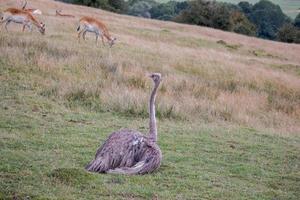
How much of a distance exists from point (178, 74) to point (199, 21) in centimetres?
3915

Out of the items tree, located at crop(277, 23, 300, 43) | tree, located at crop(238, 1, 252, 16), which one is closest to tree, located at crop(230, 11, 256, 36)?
tree, located at crop(277, 23, 300, 43)

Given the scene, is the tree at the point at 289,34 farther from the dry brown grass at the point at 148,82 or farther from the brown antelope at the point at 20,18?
the brown antelope at the point at 20,18

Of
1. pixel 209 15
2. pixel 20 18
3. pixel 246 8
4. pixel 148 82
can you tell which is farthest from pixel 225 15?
pixel 148 82

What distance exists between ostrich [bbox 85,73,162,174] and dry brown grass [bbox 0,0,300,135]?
4944 millimetres

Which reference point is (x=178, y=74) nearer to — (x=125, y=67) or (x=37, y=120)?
(x=125, y=67)

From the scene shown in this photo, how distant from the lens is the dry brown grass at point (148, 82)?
14.2m

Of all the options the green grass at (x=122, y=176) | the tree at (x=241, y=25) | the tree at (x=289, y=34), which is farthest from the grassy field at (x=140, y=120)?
the tree at (x=289, y=34)

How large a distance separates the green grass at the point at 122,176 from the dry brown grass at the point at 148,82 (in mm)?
772

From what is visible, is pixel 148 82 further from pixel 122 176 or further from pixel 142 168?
pixel 122 176

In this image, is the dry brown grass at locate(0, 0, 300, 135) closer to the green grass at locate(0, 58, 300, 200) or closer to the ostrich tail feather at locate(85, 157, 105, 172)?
the green grass at locate(0, 58, 300, 200)

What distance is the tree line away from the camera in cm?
5800

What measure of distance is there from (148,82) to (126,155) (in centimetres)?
885

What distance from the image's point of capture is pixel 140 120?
13047mm

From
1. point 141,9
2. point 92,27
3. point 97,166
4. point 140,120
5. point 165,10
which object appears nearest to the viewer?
point 97,166
